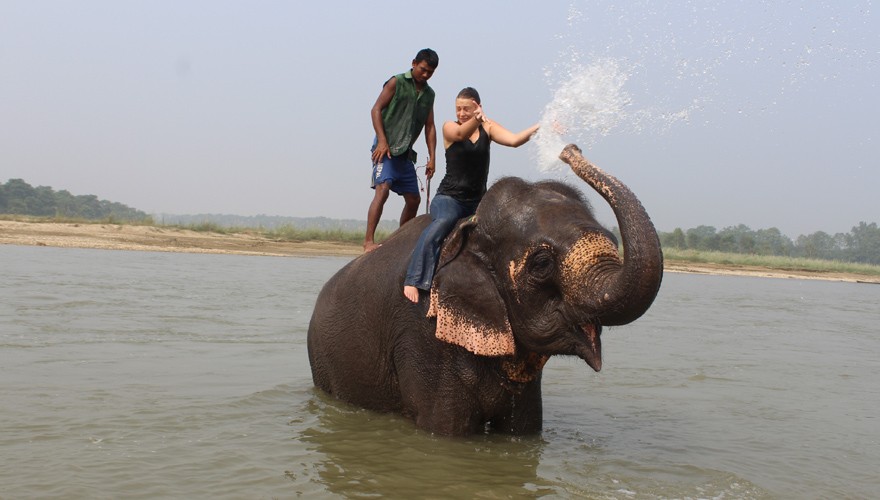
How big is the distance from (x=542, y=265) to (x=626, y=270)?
0.86 m

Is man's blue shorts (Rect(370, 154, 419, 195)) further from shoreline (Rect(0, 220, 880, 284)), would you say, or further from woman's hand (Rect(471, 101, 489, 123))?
shoreline (Rect(0, 220, 880, 284))

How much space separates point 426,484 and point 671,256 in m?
41.8

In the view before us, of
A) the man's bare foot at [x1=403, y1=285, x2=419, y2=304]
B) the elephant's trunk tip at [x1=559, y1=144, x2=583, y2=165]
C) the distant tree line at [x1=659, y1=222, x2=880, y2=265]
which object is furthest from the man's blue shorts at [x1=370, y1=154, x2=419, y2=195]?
the distant tree line at [x1=659, y1=222, x2=880, y2=265]

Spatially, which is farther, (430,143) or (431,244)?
(430,143)

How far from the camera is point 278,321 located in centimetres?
1327

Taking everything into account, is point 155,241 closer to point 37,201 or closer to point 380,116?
point 380,116

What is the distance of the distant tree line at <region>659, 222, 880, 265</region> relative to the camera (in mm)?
68750

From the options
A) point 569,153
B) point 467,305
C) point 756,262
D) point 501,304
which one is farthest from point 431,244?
point 756,262

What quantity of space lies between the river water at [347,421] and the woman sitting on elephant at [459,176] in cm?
117

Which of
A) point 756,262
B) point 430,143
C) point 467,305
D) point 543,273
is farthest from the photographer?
point 756,262

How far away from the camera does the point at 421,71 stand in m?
7.88

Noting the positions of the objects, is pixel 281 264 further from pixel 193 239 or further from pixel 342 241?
pixel 342 241

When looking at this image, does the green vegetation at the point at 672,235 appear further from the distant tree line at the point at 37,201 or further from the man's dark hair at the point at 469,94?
the man's dark hair at the point at 469,94

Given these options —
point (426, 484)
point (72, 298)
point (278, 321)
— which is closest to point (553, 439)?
point (426, 484)
